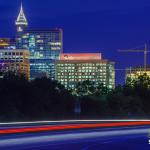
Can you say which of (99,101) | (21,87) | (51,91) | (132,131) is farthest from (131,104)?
(132,131)

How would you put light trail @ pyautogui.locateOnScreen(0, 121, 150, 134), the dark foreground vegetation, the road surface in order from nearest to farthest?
1. the road surface
2. light trail @ pyautogui.locateOnScreen(0, 121, 150, 134)
3. the dark foreground vegetation

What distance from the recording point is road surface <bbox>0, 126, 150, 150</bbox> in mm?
24725

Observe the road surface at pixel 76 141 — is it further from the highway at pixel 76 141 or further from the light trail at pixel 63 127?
the light trail at pixel 63 127

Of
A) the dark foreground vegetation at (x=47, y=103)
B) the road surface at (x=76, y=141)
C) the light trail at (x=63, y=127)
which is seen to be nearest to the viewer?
the road surface at (x=76, y=141)

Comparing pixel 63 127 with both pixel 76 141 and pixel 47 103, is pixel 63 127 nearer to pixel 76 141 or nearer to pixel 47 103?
pixel 76 141

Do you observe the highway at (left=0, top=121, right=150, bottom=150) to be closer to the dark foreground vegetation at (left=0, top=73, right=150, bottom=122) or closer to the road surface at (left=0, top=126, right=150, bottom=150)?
the road surface at (left=0, top=126, right=150, bottom=150)

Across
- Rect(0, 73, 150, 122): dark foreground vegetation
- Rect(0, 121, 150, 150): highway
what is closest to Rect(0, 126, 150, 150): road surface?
Rect(0, 121, 150, 150): highway

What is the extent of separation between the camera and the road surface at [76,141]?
24.7 meters

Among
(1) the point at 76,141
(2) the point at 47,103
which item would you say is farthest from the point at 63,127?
(2) the point at 47,103

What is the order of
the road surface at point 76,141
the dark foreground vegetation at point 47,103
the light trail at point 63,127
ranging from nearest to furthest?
the road surface at point 76,141 < the light trail at point 63,127 < the dark foreground vegetation at point 47,103

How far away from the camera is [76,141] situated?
2792cm

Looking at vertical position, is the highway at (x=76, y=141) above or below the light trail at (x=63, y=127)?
below

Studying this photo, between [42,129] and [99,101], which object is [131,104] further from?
[42,129]

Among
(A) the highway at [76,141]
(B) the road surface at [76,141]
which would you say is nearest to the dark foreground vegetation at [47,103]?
(A) the highway at [76,141]
